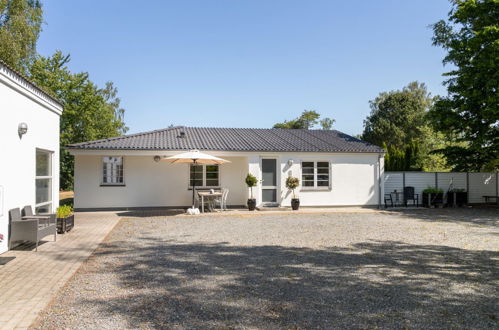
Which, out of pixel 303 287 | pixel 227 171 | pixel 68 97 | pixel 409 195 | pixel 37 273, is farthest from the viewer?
pixel 68 97

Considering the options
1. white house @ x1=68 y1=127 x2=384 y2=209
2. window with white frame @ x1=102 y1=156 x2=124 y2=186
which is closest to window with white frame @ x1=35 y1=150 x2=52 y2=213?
white house @ x1=68 y1=127 x2=384 y2=209

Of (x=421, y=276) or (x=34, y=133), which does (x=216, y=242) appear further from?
(x=34, y=133)

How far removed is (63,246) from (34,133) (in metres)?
3.05

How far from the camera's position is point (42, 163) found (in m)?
10.1

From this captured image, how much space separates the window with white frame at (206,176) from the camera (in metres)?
17.4

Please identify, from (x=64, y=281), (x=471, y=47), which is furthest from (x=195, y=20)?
(x=471, y=47)

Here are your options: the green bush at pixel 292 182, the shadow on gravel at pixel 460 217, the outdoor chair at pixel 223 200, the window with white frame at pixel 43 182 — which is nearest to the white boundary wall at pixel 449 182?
the shadow on gravel at pixel 460 217

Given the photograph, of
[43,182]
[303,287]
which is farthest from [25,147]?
[303,287]

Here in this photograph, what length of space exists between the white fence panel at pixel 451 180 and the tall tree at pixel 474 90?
92 cm

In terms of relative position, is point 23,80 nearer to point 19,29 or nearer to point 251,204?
point 251,204

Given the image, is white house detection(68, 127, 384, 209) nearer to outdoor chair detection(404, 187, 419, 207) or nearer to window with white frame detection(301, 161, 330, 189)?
window with white frame detection(301, 161, 330, 189)

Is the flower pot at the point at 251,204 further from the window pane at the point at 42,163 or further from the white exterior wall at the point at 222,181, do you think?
the window pane at the point at 42,163

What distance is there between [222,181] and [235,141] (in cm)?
222

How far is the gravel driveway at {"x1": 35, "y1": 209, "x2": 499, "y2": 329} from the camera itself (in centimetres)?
411
